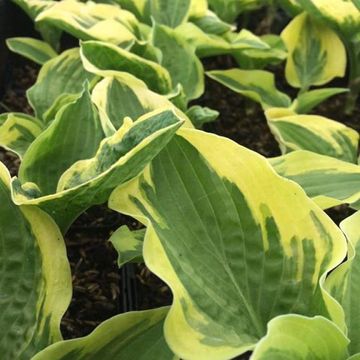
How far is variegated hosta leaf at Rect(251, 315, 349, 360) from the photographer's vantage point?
43 centimetres

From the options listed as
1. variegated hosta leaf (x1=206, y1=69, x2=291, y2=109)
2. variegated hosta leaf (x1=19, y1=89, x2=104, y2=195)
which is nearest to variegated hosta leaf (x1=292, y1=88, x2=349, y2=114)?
variegated hosta leaf (x1=206, y1=69, x2=291, y2=109)

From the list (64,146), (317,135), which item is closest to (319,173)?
(317,135)

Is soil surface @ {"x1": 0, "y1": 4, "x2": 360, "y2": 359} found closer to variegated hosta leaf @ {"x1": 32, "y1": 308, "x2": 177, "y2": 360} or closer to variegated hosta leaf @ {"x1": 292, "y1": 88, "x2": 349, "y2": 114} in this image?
variegated hosta leaf @ {"x1": 292, "y1": 88, "x2": 349, "y2": 114}

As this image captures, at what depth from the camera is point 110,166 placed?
1.78ft

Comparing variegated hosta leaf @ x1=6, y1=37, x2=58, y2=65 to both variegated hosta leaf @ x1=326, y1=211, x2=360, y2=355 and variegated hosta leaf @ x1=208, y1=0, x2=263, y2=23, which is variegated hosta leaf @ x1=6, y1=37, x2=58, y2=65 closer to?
variegated hosta leaf @ x1=208, y1=0, x2=263, y2=23

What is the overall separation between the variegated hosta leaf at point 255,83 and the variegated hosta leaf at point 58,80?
0.74 feet

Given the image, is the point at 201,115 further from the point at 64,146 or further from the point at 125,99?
the point at 64,146

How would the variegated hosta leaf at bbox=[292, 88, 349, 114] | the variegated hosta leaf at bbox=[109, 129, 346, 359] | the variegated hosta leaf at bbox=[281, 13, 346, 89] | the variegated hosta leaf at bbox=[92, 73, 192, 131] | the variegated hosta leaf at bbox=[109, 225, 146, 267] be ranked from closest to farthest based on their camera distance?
the variegated hosta leaf at bbox=[109, 129, 346, 359], the variegated hosta leaf at bbox=[109, 225, 146, 267], the variegated hosta leaf at bbox=[92, 73, 192, 131], the variegated hosta leaf at bbox=[292, 88, 349, 114], the variegated hosta leaf at bbox=[281, 13, 346, 89]

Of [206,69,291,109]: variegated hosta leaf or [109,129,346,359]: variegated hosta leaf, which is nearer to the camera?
[109,129,346,359]: variegated hosta leaf

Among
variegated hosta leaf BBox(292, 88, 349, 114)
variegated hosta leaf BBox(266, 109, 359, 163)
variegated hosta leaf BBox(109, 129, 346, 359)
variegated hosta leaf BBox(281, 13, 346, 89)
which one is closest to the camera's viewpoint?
variegated hosta leaf BBox(109, 129, 346, 359)

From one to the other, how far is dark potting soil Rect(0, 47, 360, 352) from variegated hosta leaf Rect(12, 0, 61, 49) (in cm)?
12

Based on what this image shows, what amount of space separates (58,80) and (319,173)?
0.43 meters

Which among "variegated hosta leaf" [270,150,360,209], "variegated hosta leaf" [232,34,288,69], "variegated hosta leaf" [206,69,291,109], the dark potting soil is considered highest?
"variegated hosta leaf" [270,150,360,209]

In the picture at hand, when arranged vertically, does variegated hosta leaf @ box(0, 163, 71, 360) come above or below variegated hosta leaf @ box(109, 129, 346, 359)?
below
